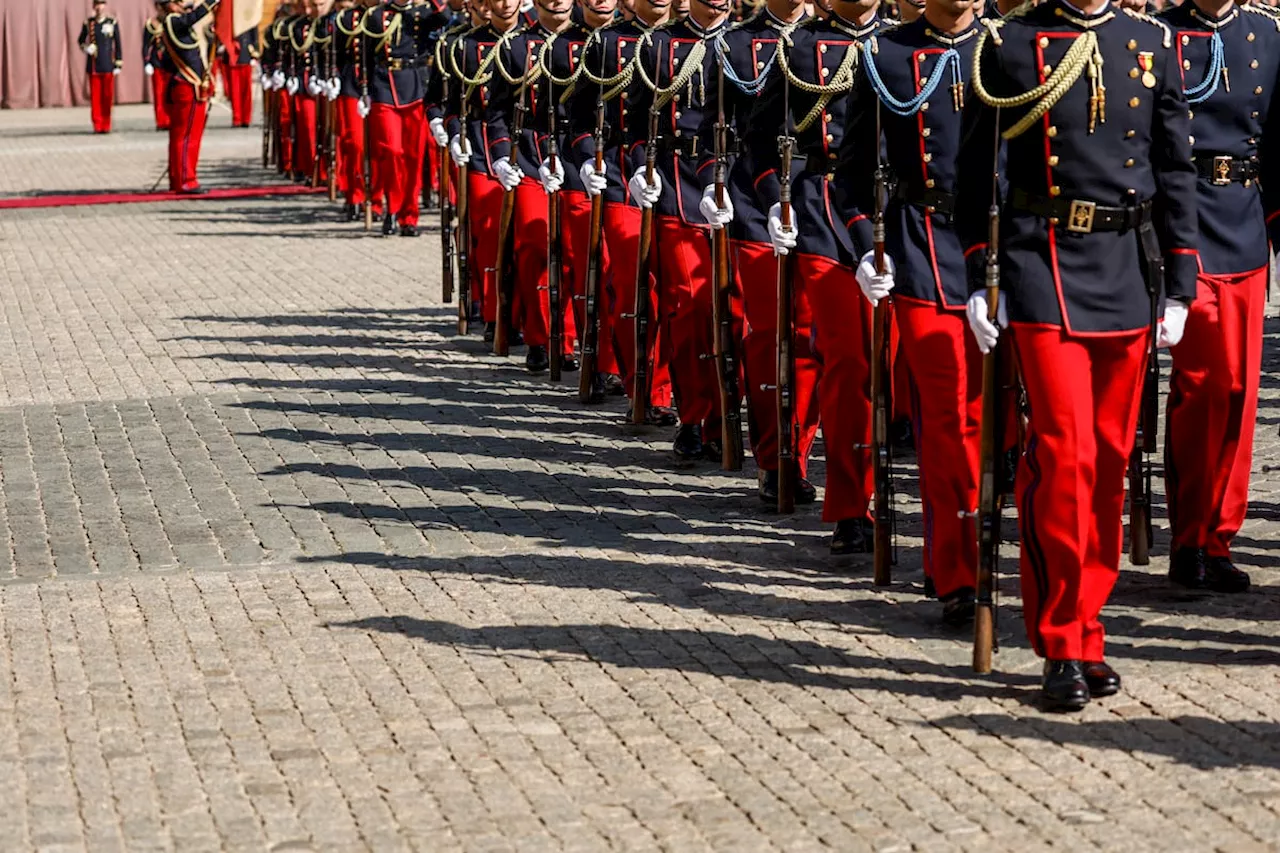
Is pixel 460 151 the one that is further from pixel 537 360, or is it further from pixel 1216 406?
pixel 1216 406

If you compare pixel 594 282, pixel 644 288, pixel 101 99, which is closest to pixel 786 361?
pixel 644 288

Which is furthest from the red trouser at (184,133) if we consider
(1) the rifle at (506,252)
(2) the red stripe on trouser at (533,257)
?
(2) the red stripe on trouser at (533,257)

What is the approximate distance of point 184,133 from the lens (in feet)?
76.9

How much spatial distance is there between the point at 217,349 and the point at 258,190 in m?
11.0

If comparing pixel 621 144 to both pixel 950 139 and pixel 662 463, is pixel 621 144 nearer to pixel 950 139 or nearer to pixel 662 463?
pixel 662 463

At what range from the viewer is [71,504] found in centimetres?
895

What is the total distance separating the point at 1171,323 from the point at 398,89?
12547 mm

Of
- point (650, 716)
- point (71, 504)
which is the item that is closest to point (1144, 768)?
point (650, 716)

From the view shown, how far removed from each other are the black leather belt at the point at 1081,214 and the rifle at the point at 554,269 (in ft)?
18.2

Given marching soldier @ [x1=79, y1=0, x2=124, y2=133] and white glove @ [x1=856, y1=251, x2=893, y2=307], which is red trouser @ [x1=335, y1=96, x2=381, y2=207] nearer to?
white glove @ [x1=856, y1=251, x2=893, y2=307]

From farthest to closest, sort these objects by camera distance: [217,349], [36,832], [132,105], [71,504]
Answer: [132,105], [217,349], [71,504], [36,832]

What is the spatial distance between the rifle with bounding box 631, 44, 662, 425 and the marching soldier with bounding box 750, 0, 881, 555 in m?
1.44

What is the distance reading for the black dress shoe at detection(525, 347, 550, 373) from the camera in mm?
11867

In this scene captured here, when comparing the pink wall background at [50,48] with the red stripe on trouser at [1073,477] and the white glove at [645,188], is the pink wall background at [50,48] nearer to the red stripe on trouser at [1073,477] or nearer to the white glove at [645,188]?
the white glove at [645,188]
